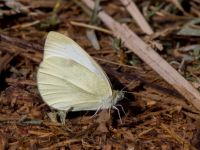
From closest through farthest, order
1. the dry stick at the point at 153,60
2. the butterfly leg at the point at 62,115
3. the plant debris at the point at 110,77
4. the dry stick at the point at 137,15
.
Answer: the plant debris at the point at 110,77, the butterfly leg at the point at 62,115, the dry stick at the point at 153,60, the dry stick at the point at 137,15

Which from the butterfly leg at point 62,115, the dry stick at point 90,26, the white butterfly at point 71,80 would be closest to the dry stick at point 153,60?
the dry stick at point 90,26

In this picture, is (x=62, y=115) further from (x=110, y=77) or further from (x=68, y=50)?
(x=110, y=77)

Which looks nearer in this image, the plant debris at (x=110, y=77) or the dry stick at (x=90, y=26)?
the plant debris at (x=110, y=77)

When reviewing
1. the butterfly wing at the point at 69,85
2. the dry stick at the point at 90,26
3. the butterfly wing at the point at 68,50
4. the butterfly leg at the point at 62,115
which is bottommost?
the butterfly leg at the point at 62,115

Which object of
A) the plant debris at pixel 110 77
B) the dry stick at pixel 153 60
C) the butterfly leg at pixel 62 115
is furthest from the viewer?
the dry stick at pixel 153 60

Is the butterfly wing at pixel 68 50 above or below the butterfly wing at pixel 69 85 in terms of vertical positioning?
above

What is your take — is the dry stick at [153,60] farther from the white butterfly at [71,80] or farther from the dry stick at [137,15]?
the white butterfly at [71,80]
